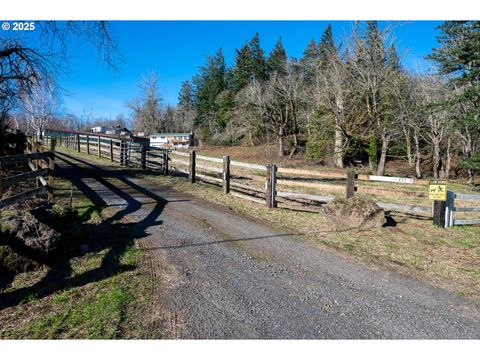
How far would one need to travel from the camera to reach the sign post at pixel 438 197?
264 inches

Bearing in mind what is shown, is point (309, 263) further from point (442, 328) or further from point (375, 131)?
point (375, 131)

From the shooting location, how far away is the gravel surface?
3039 millimetres

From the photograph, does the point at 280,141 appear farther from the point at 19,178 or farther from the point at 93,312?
the point at 93,312

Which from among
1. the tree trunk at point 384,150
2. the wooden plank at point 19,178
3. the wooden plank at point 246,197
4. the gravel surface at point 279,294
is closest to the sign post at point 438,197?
the gravel surface at point 279,294

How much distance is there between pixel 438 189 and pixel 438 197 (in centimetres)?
20

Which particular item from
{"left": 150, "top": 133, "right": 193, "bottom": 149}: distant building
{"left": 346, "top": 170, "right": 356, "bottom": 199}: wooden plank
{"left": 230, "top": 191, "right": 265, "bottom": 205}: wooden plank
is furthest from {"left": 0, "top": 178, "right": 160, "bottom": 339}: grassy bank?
{"left": 150, "top": 133, "right": 193, "bottom": 149}: distant building

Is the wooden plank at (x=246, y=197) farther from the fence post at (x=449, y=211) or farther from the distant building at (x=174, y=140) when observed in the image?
the distant building at (x=174, y=140)

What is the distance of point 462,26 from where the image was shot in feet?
63.6

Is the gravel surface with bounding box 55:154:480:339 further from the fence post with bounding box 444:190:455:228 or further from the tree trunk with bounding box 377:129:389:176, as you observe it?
the tree trunk with bounding box 377:129:389:176

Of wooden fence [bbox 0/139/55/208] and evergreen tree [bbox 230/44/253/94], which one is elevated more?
evergreen tree [bbox 230/44/253/94]

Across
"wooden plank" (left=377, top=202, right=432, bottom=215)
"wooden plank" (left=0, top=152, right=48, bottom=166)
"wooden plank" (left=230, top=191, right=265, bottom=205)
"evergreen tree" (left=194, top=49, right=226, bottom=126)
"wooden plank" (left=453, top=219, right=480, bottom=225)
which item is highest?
"evergreen tree" (left=194, top=49, right=226, bottom=126)

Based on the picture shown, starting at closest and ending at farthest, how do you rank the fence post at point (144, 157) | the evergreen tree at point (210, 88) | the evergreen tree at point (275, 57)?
the fence post at point (144, 157) → the evergreen tree at point (275, 57) → the evergreen tree at point (210, 88)

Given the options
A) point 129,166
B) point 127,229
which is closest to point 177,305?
point 127,229

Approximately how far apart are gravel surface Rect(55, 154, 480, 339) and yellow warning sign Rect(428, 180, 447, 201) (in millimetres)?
3226
